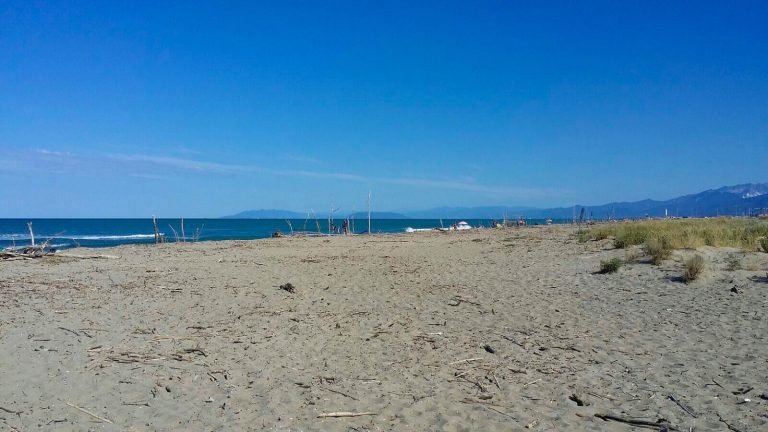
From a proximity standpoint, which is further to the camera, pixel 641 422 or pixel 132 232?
pixel 132 232

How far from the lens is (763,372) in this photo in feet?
17.3

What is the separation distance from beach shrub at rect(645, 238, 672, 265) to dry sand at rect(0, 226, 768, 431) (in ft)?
1.29

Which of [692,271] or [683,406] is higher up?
[692,271]

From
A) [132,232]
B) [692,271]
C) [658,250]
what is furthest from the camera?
[132,232]

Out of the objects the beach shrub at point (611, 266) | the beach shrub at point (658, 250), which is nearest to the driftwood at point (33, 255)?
the beach shrub at point (611, 266)

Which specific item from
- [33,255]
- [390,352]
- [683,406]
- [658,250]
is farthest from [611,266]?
[33,255]

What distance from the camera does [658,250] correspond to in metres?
12.5

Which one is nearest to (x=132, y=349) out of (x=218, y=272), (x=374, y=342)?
(x=374, y=342)

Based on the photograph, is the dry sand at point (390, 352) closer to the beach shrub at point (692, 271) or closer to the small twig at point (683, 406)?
the small twig at point (683, 406)

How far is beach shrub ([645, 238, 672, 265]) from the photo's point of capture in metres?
12.4

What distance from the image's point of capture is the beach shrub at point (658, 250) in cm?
1235

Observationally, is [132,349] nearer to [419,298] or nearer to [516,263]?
[419,298]

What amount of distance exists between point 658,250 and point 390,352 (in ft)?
30.4

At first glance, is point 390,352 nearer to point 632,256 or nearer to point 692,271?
point 692,271
